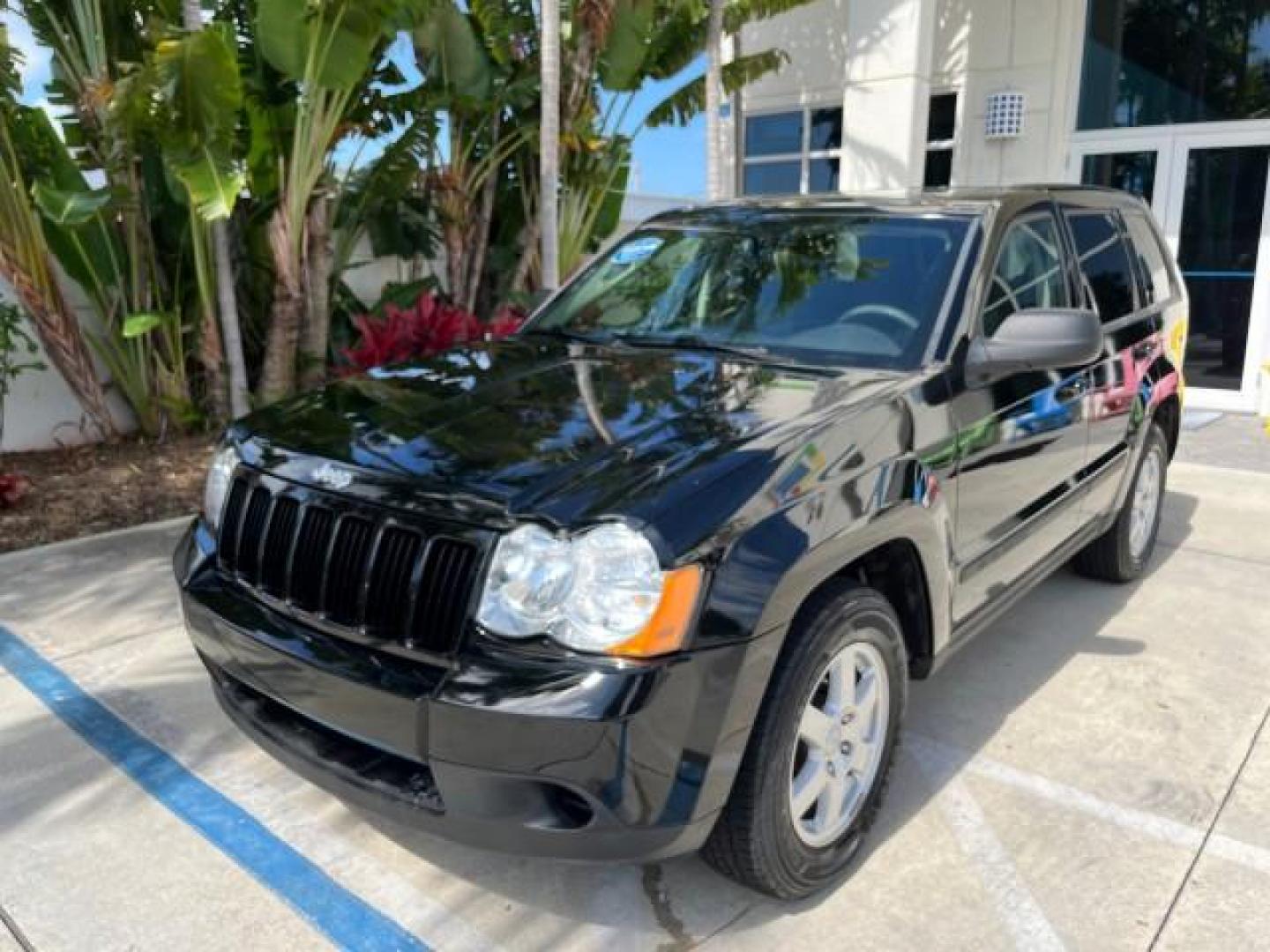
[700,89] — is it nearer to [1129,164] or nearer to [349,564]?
[1129,164]

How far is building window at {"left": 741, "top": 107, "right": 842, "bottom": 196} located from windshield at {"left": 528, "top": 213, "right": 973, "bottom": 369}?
7.85 m

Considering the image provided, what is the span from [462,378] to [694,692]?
1508mm

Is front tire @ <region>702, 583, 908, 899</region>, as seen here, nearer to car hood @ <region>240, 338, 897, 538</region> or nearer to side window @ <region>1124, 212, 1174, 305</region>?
car hood @ <region>240, 338, 897, 538</region>

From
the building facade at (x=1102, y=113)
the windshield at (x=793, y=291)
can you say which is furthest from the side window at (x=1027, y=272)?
the building facade at (x=1102, y=113)

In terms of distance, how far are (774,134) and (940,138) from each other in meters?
1.99

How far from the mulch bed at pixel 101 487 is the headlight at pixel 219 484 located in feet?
10.3

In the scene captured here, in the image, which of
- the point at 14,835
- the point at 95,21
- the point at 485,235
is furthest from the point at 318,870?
the point at 485,235

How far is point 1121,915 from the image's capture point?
2.62 metres

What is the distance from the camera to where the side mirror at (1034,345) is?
3.04m

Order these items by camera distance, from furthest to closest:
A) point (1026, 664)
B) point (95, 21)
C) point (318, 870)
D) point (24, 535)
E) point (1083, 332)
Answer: point (95, 21) → point (24, 535) → point (1026, 664) → point (1083, 332) → point (318, 870)

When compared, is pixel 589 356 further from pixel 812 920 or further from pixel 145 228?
pixel 145 228

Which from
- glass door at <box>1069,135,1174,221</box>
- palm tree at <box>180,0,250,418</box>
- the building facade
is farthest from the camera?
glass door at <box>1069,135,1174,221</box>

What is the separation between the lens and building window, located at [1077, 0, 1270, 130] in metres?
9.04

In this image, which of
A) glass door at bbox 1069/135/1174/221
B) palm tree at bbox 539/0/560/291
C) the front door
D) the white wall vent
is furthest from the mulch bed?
glass door at bbox 1069/135/1174/221
